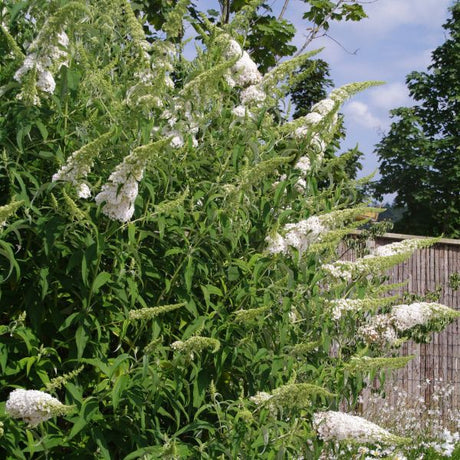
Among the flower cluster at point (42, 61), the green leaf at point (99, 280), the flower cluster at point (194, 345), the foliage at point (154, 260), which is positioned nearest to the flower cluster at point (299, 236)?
the foliage at point (154, 260)

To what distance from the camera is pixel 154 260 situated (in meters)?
2.79

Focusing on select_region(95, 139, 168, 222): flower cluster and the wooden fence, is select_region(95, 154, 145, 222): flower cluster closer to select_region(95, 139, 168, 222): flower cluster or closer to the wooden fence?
select_region(95, 139, 168, 222): flower cluster

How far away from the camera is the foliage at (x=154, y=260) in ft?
7.67

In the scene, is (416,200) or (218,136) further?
(416,200)

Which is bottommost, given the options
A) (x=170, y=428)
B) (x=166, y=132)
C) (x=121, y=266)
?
(x=170, y=428)

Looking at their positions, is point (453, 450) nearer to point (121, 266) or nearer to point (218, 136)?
point (218, 136)

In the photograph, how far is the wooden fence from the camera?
9117 millimetres

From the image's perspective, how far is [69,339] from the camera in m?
2.50

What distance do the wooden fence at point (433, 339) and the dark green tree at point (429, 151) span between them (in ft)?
42.0

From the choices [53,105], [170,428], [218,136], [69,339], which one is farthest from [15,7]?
[170,428]

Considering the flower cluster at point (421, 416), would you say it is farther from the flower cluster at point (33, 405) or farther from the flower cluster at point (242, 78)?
the flower cluster at point (33, 405)

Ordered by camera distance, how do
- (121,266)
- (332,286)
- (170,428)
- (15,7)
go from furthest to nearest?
(332,286), (15,7), (170,428), (121,266)

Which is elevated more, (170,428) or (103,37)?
(103,37)

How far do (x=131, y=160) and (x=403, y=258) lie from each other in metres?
1.40
